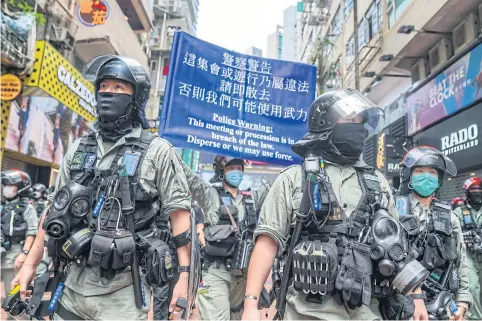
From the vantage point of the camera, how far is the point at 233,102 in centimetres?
522

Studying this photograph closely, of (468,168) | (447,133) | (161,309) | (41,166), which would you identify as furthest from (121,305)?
(41,166)

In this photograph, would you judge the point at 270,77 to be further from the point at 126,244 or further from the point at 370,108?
the point at 126,244

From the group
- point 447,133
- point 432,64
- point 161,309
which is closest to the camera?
point 161,309

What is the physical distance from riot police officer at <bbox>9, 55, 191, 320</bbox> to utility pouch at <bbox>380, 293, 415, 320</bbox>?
47.3 inches

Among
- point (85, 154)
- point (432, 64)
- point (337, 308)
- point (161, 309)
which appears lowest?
point (161, 309)

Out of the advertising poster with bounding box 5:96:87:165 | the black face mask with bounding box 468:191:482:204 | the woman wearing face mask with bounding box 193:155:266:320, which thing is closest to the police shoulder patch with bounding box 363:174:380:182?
the woman wearing face mask with bounding box 193:155:266:320

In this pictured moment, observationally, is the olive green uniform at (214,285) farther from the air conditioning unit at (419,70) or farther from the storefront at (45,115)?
the air conditioning unit at (419,70)

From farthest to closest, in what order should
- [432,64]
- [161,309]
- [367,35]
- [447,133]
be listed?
[367,35]
[432,64]
[447,133]
[161,309]

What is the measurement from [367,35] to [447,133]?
6575 millimetres

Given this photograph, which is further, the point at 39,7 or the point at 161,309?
the point at 39,7

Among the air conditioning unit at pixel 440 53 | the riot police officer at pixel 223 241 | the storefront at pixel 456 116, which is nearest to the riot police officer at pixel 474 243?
the riot police officer at pixel 223 241

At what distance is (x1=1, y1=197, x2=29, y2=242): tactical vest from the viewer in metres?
6.56

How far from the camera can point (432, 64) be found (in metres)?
11.8

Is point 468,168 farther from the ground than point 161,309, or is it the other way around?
point 468,168
